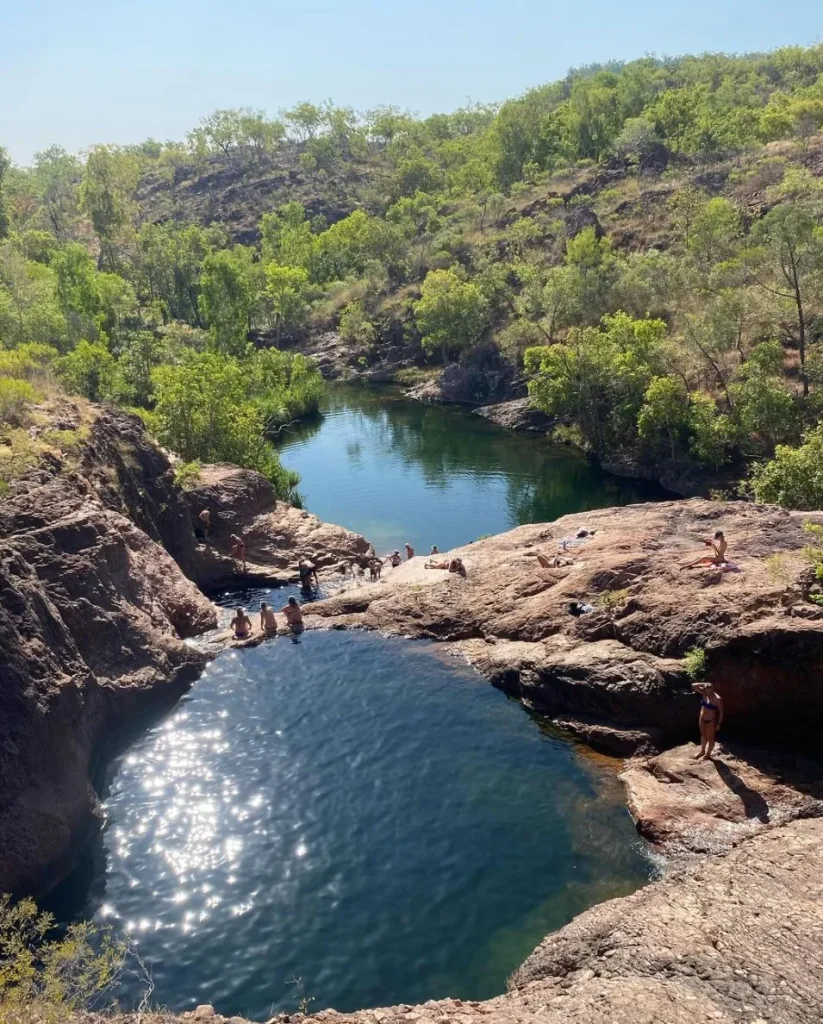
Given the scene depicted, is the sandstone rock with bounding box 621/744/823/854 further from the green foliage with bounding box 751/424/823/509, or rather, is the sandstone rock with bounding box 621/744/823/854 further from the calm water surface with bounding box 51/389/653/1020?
the green foliage with bounding box 751/424/823/509

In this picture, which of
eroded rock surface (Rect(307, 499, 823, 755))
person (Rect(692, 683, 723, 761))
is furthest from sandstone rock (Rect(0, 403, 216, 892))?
person (Rect(692, 683, 723, 761))

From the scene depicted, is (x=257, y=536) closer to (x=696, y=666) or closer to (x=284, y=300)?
(x=696, y=666)

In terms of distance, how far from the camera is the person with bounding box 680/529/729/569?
23.5m

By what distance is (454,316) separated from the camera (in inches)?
3054

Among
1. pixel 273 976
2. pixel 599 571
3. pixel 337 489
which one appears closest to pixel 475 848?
pixel 273 976

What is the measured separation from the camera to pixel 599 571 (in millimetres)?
25609

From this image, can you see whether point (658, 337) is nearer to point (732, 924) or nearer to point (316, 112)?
point (732, 924)

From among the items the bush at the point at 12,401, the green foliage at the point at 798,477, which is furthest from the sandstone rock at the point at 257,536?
the green foliage at the point at 798,477

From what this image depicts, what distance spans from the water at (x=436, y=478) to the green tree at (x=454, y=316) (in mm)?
9245

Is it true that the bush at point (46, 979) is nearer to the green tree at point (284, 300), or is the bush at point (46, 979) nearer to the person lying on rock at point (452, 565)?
the person lying on rock at point (452, 565)

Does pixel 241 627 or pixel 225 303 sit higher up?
pixel 225 303

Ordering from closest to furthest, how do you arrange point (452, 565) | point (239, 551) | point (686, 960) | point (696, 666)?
point (686, 960) → point (696, 666) → point (452, 565) → point (239, 551)

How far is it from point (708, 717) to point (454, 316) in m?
63.8

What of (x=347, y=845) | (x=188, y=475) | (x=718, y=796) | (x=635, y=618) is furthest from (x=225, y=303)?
(x=718, y=796)
